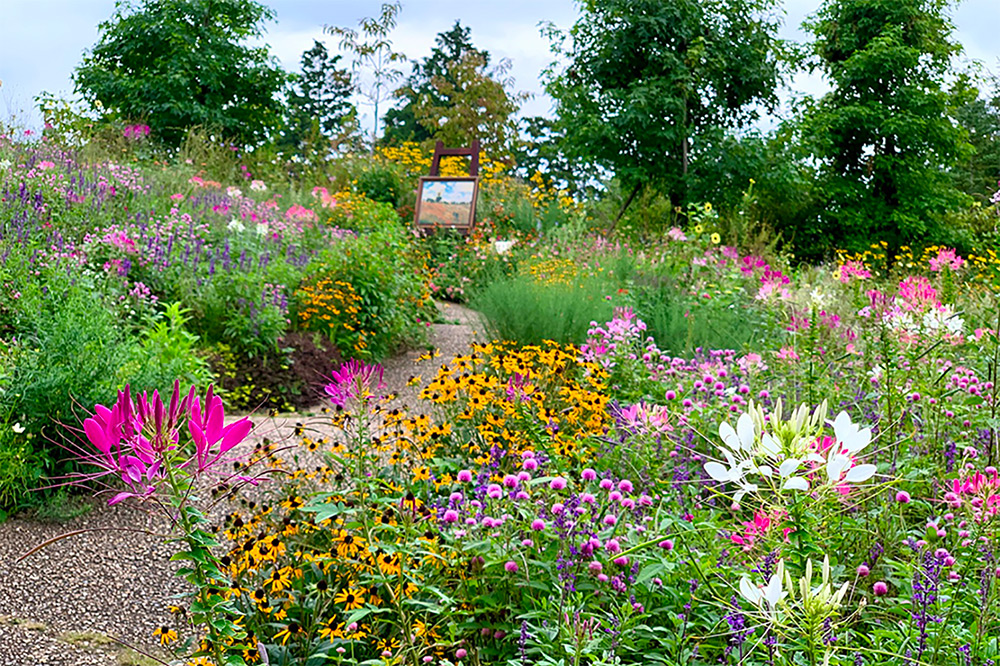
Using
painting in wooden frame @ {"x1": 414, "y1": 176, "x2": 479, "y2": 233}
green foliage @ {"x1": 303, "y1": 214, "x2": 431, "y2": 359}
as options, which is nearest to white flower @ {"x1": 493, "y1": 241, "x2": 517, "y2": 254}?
painting in wooden frame @ {"x1": 414, "y1": 176, "x2": 479, "y2": 233}

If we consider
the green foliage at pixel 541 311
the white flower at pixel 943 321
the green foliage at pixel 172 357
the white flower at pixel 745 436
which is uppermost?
the white flower at pixel 943 321

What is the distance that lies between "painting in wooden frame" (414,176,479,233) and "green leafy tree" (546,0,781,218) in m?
3.91

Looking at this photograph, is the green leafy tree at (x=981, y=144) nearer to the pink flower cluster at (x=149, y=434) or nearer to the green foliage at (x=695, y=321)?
the green foliage at (x=695, y=321)

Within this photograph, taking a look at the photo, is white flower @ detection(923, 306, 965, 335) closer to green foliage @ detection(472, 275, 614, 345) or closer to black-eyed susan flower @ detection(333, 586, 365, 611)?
black-eyed susan flower @ detection(333, 586, 365, 611)

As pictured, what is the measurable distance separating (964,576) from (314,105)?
100 feet

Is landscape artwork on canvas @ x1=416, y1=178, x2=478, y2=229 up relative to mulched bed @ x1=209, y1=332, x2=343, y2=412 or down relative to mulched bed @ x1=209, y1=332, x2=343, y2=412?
up

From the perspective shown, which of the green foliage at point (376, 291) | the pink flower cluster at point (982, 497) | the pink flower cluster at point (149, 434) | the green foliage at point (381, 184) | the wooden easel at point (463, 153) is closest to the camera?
the pink flower cluster at point (149, 434)

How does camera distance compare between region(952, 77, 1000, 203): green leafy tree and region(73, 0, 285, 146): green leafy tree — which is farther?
region(952, 77, 1000, 203): green leafy tree

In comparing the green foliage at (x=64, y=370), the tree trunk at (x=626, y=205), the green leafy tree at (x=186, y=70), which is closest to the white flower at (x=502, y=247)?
the tree trunk at (x=626, y=205)

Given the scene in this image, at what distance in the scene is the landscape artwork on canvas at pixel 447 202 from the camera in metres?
11.2

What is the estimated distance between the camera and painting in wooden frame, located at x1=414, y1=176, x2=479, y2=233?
11.2 m

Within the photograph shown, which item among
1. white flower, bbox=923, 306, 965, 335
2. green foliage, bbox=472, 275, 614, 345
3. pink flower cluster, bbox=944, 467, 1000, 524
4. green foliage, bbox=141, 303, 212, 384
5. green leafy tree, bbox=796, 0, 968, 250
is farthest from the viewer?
green leafy tree, bbox=796, 0, 968, 250

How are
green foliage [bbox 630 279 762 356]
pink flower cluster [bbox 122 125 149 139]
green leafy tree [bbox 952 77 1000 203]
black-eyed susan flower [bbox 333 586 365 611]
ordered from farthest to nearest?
green leafy tree [bbox 952 77 1000 203] → pink flower cluster [bbox 122 125 149 139] → green foliage [bbox 630 279 762 356] → black-eyed susan flower [bbox 333 586 365 611]

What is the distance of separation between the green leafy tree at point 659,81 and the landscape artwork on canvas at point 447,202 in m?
3.91
